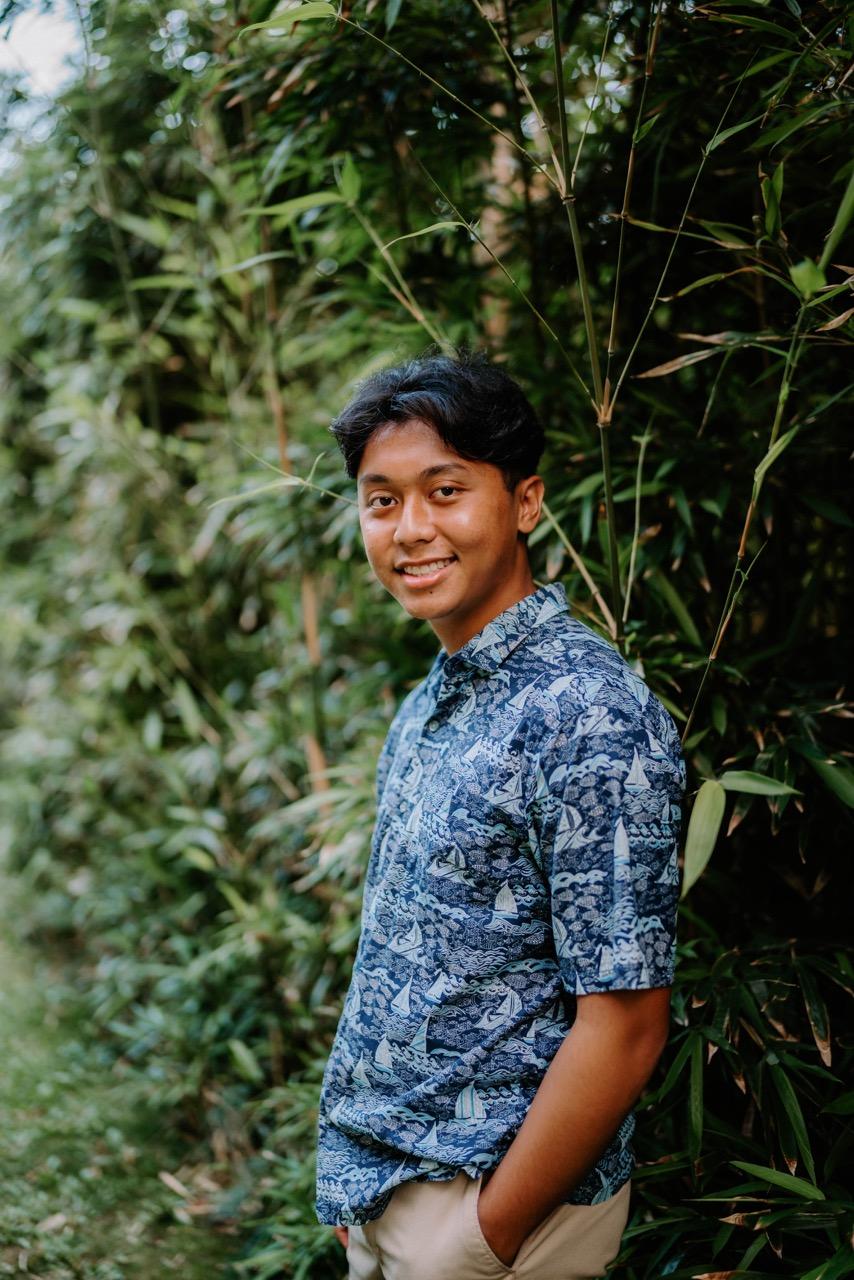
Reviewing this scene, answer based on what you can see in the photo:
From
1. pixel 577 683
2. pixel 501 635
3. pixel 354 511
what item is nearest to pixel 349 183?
pixel 354 511

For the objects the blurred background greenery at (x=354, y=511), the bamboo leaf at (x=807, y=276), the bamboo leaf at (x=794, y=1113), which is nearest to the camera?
the bamboo leaf at (x=807, y=276)

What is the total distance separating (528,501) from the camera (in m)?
1.19

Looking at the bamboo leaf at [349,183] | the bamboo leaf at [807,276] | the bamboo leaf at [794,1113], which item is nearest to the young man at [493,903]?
the bamboo leaf at [794,1113]

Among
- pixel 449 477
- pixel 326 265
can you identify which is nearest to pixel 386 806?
pixel 449 477

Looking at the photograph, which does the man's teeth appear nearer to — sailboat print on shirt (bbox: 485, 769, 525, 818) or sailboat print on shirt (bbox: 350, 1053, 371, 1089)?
sailboat print on shirt (bbox: 485, 769, 525, 818)

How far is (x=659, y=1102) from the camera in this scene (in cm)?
146

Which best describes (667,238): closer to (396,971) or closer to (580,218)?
(580,218)

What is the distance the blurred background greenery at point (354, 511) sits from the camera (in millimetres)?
1314

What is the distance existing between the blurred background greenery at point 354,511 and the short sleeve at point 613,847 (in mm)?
92

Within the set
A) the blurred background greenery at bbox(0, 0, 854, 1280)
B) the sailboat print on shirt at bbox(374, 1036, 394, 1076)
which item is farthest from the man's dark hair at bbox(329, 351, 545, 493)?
the sailboat print on shirt at bbox(374, 1036, 394, 1076)

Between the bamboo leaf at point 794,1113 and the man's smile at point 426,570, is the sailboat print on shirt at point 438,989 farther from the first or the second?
the bamboo leaf at point 794,1113

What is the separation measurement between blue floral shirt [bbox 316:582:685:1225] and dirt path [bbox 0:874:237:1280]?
119 centimetres

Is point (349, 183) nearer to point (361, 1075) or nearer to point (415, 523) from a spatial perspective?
point (415, 523)

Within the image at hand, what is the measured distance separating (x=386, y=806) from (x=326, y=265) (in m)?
1.54
